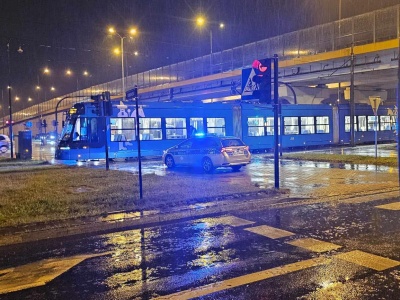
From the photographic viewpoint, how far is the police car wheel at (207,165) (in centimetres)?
1759

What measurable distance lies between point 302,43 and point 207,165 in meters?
19.5

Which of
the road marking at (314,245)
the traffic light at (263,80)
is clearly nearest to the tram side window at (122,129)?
the traffic light at (263,80)

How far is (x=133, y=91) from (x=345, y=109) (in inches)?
1079

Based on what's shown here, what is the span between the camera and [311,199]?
11234mm

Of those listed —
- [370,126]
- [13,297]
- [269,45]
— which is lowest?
[13,297]

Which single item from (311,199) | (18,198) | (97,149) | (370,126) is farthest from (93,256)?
(370,126)

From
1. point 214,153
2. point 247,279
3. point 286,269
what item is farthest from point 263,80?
point 247,279

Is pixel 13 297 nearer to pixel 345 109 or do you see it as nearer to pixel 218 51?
pixel 345 109

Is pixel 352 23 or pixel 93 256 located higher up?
pixel 352 23

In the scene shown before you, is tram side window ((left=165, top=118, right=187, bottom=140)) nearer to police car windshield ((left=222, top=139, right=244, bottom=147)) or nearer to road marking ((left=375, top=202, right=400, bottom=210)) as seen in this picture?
police car windshield ((left=222, top=139, right=244, bottom=147))

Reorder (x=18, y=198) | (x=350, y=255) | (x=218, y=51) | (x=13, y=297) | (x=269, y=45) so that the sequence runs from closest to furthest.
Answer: (x=13, y=297) → (x=350, y=255) → (x=18, y=198) → (x=269, y=45) → (x=218, y=51)

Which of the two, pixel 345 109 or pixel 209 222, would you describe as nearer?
pixel 209 222

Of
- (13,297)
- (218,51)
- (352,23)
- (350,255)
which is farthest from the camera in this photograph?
(218,51)

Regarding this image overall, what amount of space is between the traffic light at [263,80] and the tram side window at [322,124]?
22.3 m
